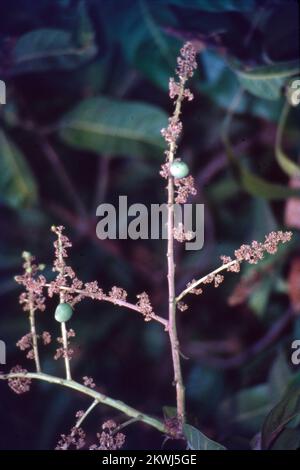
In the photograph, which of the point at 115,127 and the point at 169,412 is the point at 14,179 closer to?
the point at 115,127

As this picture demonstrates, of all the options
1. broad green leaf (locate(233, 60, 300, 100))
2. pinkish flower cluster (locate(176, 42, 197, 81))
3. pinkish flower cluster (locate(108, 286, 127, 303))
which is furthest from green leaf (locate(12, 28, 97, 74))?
pinkish flower cluster (locate(108, 286, 127, 303))

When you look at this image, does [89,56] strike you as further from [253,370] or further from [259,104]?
[253,370]

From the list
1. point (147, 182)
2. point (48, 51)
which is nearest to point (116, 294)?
point (48, 51)

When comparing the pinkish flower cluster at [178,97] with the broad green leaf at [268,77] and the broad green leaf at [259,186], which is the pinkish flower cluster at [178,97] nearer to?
the broad green leaf at [268,77]

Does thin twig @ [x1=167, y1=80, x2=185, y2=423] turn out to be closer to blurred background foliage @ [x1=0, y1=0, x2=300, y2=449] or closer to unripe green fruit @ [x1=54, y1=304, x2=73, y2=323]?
unripe green fruit @ [x1=54, y1=304, x2=73, y2=323]

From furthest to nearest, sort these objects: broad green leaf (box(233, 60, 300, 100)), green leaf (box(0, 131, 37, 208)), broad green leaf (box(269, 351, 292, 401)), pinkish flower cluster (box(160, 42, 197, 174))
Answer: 1. green leaf (box(0, 131, 37, 208))
2. broad green leaf (box(269, 351, 292, 401))
3. broad green leaf (box(233, 60, 300, 100))
4. pinkish flower cluster (box(160, 42, 197, 174))

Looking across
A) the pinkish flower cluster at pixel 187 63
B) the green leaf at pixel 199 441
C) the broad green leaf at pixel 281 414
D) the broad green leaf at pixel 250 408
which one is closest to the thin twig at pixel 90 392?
the green leaf at pixel 199 441
